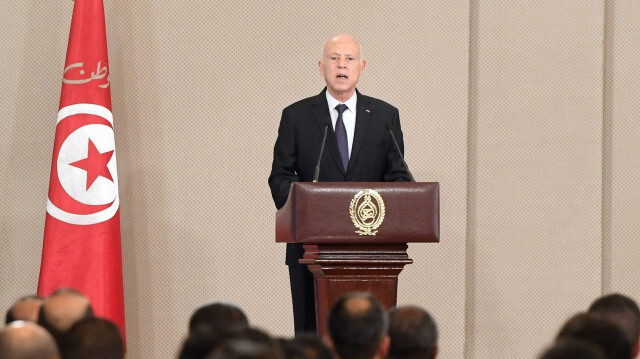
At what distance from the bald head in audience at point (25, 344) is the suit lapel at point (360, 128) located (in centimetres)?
220

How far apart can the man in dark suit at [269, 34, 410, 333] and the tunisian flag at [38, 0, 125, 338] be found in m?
1.42

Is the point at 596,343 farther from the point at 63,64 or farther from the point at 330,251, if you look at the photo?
the point at 63,64

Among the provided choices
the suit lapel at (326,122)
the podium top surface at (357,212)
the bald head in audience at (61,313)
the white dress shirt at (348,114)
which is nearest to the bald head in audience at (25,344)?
the bald head in audience at (61,313)

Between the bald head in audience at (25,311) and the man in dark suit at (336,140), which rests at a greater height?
the man in dark suit at (336,140)

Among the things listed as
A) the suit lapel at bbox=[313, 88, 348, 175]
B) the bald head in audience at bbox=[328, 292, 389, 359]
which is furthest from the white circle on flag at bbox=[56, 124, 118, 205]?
the bald head in audience at bbox=[328, 292, 389, 359]

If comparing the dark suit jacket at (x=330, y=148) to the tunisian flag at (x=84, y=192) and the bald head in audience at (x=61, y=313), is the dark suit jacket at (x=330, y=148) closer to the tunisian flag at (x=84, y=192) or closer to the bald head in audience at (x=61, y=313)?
the tunisian flag at (x=84, y=192)

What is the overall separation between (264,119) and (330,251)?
2421mm

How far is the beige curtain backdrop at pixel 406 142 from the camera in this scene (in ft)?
18.8

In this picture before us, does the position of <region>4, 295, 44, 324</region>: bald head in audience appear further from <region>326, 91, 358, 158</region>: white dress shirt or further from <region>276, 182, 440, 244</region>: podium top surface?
<region>326, 91, 358, 158</region>: white dress shirt

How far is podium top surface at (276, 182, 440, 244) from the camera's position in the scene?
135 inches

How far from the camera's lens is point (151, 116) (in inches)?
227

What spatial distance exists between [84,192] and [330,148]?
5.58 feet

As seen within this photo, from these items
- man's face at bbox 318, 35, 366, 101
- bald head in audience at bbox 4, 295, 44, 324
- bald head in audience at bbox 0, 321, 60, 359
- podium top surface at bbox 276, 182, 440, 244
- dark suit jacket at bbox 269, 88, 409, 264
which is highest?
man's face at bbox 318, 35, 366, 101

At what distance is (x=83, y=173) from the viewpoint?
508 centimetres
